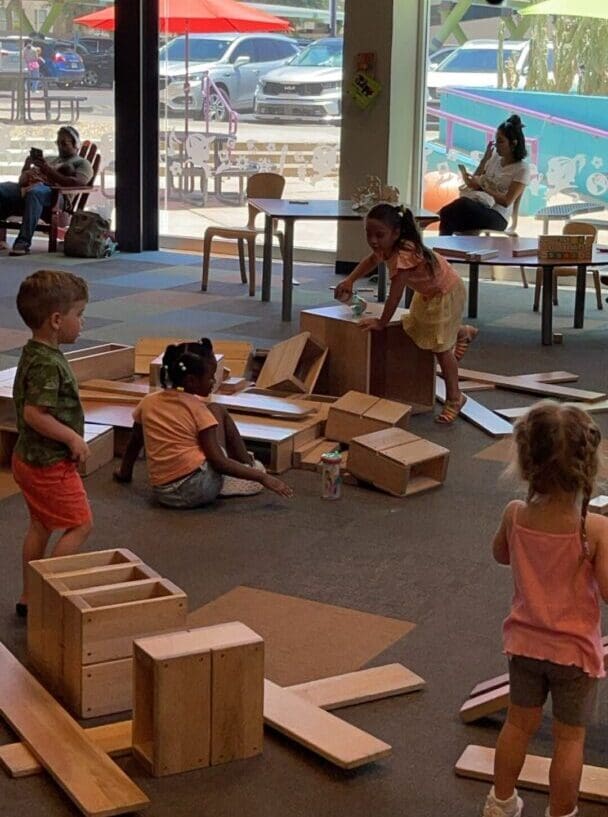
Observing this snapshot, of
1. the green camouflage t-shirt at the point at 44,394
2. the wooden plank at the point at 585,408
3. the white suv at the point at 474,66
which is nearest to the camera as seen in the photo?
the green camouflage t-shirt at the point at 44,394

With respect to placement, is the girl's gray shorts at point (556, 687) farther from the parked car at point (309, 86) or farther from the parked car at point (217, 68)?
the parked car at point (217, 68)

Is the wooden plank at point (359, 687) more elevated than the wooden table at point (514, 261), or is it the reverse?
the wooden table at point (514, 261)

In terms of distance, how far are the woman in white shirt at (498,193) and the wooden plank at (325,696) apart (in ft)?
23.2

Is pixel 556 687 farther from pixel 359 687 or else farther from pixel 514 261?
pixel 514 261

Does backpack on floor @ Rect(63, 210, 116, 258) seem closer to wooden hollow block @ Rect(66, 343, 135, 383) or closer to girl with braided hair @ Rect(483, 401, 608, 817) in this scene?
wooden hollow block @ Rect(66, 343, 135, 383)

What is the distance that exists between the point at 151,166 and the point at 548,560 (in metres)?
10.9

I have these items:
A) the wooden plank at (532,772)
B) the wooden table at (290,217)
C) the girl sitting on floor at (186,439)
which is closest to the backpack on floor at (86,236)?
the wooden table at (290,217)

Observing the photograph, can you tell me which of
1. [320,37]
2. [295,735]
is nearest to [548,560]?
[295,735]

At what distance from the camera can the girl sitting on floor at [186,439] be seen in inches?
207

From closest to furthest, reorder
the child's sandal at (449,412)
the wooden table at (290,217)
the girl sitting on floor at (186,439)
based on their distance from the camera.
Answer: the girl sitting on floor at (186,439), the child's sandal at (449,412), the wooden table at (290,217)

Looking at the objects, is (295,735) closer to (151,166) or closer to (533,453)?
(533,453)

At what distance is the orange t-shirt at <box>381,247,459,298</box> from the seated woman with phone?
6.72 metres

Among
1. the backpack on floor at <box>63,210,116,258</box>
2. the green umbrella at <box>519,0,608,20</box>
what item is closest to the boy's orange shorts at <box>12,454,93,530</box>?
the green umbrella at <box>519,0,608,20</box>

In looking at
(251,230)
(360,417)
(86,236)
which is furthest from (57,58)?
(360,417)
